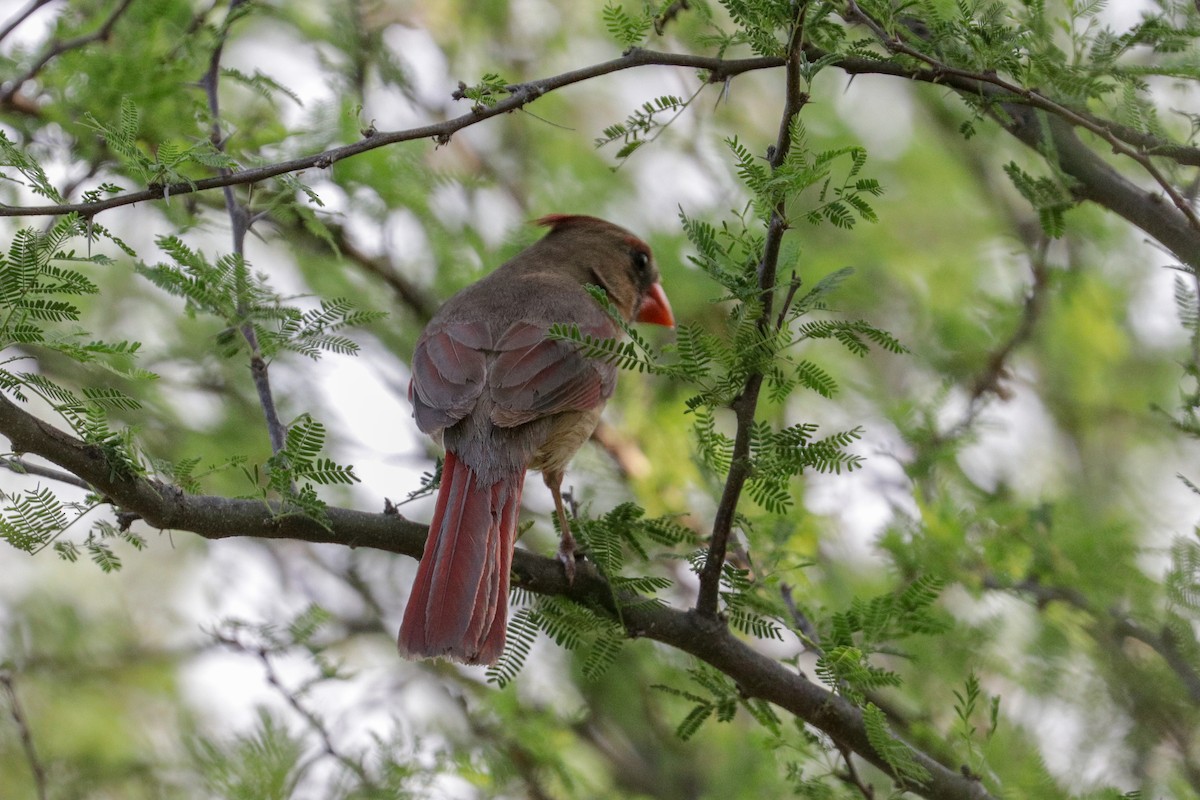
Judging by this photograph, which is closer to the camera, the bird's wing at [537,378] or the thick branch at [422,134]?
the thick branch at [422,134]

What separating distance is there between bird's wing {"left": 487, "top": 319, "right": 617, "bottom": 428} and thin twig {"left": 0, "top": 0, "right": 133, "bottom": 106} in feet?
5.01

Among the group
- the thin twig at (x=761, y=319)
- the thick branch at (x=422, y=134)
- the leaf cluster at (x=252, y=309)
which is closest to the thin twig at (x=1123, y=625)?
the thin twig at (x=761, y=319)

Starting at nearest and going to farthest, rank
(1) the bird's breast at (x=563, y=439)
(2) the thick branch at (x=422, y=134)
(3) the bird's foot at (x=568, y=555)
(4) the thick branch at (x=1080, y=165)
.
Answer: (2) the thick branch at (x=422, y=134)
(4) the thick branch at (x=1080, y=165)
(3) the bird's foot at (x=568, y=555)
(1) the bird's breast at (x=563, y=439)

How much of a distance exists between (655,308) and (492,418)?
1.85 metres

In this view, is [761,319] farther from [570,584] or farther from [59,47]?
[59,47]

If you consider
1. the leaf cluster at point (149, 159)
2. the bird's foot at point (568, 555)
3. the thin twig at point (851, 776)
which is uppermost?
the leaf cluster at point (149, 159)

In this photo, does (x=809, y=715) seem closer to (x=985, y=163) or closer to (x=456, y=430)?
(x=456, y=430)

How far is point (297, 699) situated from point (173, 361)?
239 cm

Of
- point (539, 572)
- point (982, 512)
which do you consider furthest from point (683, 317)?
point (539, 572)

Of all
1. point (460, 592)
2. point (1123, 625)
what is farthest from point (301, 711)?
point (1123, 625)

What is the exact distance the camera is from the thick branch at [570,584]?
2.54 m

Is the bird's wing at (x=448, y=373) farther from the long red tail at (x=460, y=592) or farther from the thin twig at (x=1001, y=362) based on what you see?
the thin twig at (x=1001, y=362)

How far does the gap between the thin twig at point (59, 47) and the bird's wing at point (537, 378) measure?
153 centimetres

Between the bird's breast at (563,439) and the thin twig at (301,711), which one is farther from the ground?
the bird's breast at (563,439)
